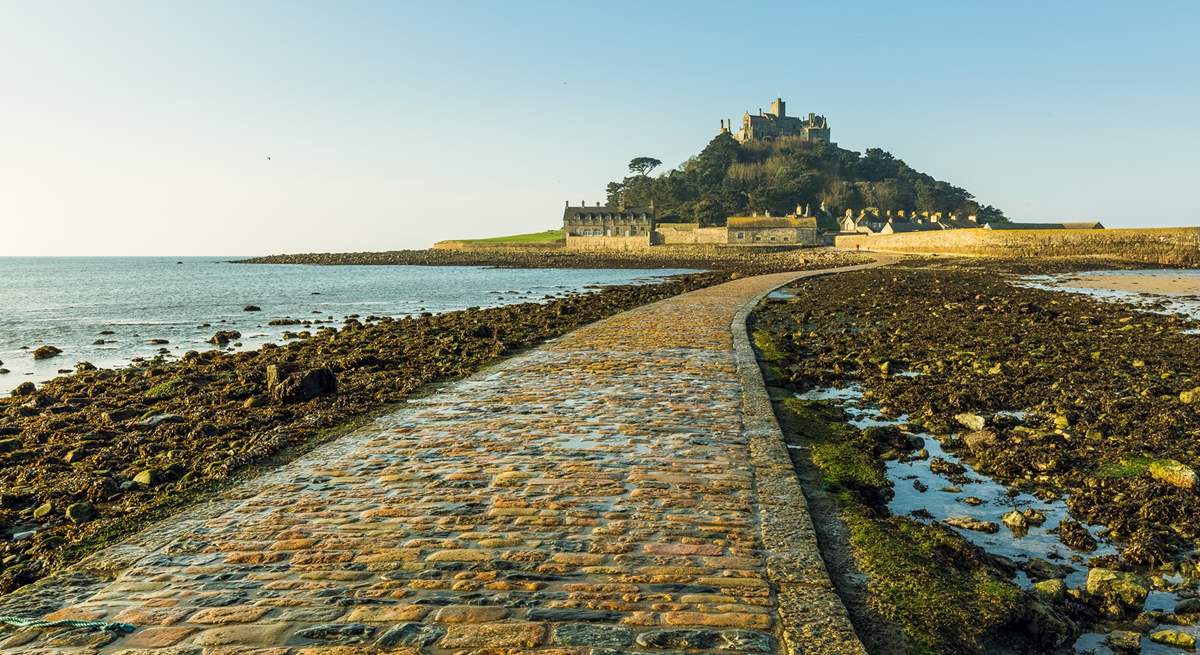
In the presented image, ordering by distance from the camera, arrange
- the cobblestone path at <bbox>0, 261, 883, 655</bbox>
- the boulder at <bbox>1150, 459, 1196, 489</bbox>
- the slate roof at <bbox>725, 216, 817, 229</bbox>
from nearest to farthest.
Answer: the cobblestone path at <bbox>0, 261, 883, 655</bbox> → the boulder at <bbox>1150, 459, 1196, 489</bbox> → the slate roof at <bbox>725, 216, 817, 229</bbox>

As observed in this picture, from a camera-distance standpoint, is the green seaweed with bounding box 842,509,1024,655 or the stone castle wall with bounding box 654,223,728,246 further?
the stone castle wall with bounding box 654,223,728,246

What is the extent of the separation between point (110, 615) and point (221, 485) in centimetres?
261

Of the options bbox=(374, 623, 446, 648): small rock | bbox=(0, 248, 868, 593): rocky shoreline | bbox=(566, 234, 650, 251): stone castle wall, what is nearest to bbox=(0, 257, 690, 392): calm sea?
bbox=(0, 248, 868, 593): rocky shoreline

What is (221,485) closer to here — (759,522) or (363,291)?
(759,522)

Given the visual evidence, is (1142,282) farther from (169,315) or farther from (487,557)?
(169,315)

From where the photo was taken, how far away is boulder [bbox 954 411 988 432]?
27.9ft

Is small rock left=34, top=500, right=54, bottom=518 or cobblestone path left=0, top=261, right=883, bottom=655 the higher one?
cobblestone path left=0, top=261, right=883, bottom=655

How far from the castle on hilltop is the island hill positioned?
0.29m

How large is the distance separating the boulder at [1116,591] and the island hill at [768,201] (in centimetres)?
8887

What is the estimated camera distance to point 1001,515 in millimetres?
6039

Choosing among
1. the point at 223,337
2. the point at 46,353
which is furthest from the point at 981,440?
the point at 46,353

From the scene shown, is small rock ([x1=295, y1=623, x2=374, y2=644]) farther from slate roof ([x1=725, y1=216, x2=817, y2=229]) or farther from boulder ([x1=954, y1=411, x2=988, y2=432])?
slate roof ([x1=725, y1=216, x2=817, y2=229])

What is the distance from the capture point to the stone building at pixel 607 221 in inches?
4222

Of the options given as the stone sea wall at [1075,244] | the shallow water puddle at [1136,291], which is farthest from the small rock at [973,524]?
the stone sea wall at [1075,244]
